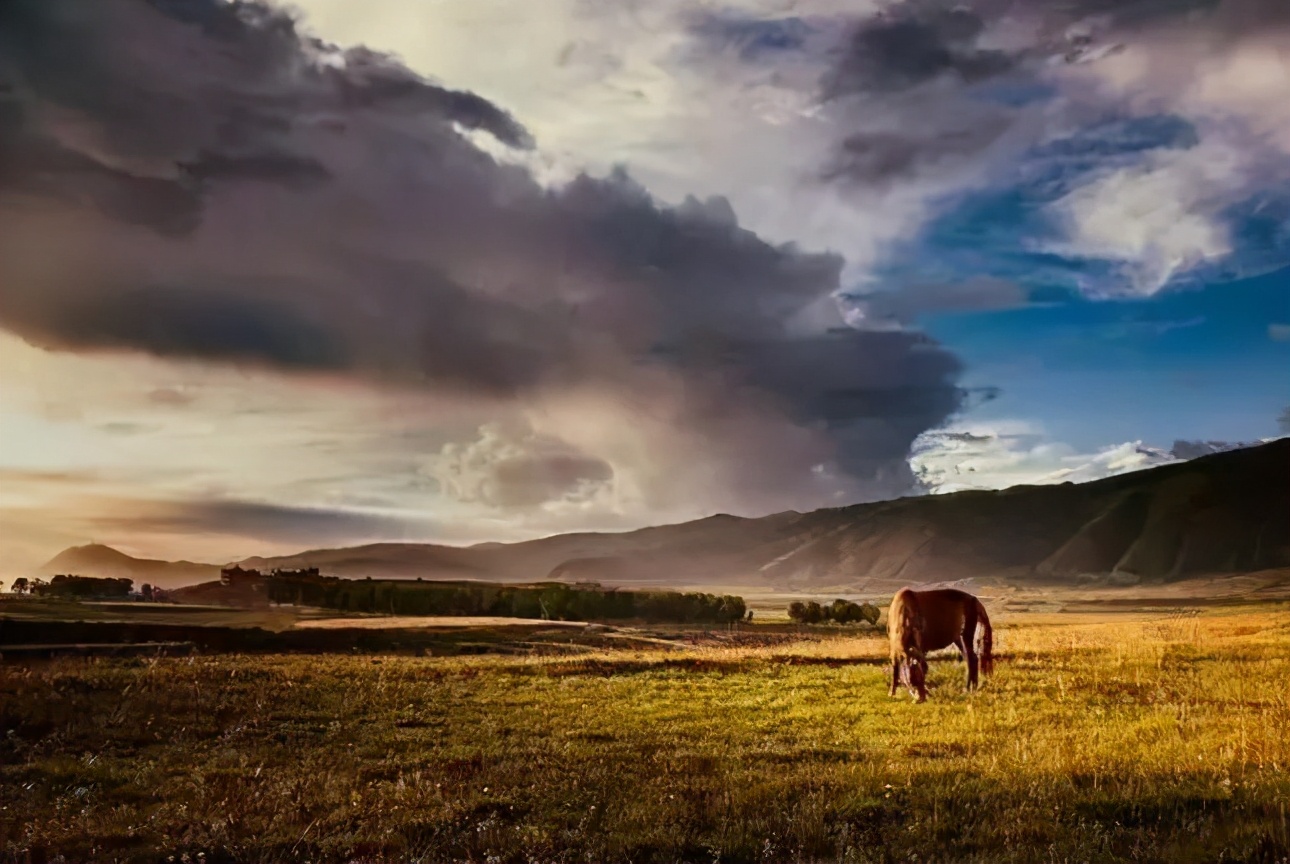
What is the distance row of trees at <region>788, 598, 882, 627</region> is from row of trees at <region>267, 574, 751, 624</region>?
7.07m

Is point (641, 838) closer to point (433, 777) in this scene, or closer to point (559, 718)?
point (433, 777)

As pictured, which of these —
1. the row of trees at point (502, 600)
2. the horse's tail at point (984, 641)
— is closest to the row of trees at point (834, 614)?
the row of trees at point (502, 600)

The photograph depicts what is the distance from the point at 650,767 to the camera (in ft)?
48.8

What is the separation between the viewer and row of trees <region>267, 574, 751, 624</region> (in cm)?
10081

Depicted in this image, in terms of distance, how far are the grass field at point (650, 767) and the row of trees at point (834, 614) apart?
262 ft

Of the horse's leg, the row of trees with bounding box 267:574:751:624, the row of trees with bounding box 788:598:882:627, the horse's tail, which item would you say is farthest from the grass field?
the row of trees with bounding box 788:598:882:627

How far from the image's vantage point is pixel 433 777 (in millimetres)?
14656

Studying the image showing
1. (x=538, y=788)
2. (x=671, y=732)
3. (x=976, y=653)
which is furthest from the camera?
(x=976, y=653)

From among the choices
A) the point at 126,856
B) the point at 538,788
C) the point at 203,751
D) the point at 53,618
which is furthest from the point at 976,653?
the point at 53,618

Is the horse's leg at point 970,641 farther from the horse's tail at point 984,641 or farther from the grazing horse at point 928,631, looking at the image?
the horse's tail at point 984,641

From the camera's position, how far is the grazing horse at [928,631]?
23562 mm

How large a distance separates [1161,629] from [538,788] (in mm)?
42320

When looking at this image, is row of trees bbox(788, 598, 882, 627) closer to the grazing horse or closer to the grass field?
the grass field

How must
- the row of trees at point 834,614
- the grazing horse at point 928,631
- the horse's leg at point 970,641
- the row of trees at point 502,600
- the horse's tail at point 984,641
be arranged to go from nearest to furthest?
the grazing horse at point 928,631 → the horse's leg at point 970,641 → the horse's tail at point 984,641 → the row of trees at point 502,600 → the row of trees at point 834,614
